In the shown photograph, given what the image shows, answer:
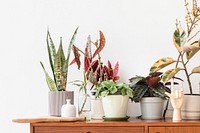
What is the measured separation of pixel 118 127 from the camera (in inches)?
77.3

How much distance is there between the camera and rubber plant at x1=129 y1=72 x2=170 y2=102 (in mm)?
2123

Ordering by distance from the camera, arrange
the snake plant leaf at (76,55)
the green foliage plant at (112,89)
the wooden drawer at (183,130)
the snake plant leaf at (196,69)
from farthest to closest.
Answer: the snake plant leaf at (76,55) < the snake plant leaf at (196,69) < the green foliage plant at (112,89) < the wooden drawer at (183,130)

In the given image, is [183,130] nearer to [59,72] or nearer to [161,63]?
[161,63]

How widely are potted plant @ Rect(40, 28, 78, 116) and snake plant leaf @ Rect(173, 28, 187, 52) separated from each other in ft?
1.92

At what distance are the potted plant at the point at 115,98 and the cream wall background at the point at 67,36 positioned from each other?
32 cm

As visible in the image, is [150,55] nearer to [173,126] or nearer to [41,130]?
[173,126]

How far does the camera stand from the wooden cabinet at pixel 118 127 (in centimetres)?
192

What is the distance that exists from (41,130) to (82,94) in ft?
1.40

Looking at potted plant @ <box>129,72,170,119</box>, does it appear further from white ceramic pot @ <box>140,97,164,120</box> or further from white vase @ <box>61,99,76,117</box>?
white vase @ <box>61,99,76,117</box>

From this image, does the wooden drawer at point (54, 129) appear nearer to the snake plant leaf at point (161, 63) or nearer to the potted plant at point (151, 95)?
the potted plant at point (151, 95)

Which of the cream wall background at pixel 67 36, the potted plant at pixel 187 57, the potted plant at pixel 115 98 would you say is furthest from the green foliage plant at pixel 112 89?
the cream wall background at pixel 67 36

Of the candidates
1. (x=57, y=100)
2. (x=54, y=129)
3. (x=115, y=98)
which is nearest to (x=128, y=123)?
(x=115, y=98)

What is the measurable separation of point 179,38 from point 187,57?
12 cm

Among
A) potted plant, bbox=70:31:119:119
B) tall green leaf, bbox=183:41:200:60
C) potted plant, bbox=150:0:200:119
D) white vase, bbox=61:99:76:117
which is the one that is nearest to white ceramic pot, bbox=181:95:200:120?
potted plant, bbox=150:0:200:119
